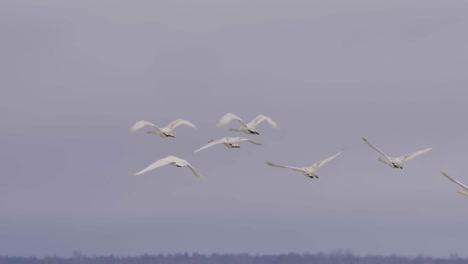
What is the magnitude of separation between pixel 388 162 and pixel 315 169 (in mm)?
6932

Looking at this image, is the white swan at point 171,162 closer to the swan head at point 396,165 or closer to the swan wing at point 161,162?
the swan wing at point 161,162

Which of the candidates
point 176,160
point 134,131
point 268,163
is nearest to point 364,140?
point 268,163

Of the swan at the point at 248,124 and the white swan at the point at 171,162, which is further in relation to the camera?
the swan at the point at 248,124

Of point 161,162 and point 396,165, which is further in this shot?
point 396,165

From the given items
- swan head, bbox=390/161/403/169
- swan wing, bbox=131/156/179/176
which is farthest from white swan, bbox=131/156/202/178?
swan head, bbox=390/161/403/169

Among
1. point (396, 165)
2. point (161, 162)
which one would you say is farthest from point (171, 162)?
point (396, 165)

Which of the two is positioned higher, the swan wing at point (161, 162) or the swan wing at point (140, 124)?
the swan wing at point (140, 124)

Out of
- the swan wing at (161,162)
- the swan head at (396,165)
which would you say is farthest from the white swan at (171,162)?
the swan head at (396,165)

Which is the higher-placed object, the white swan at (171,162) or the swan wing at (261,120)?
the swan wing at (261,120)

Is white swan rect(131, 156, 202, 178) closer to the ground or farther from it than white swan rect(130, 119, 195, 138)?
closer to the ground

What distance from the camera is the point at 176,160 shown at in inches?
4560

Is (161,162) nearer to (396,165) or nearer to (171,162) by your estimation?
(171,162)

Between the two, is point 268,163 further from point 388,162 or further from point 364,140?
point 388,162

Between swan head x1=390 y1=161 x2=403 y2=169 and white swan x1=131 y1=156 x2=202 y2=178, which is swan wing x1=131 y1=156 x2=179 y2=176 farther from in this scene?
swan head x1=390 y1=161 x2=403 y2=169
